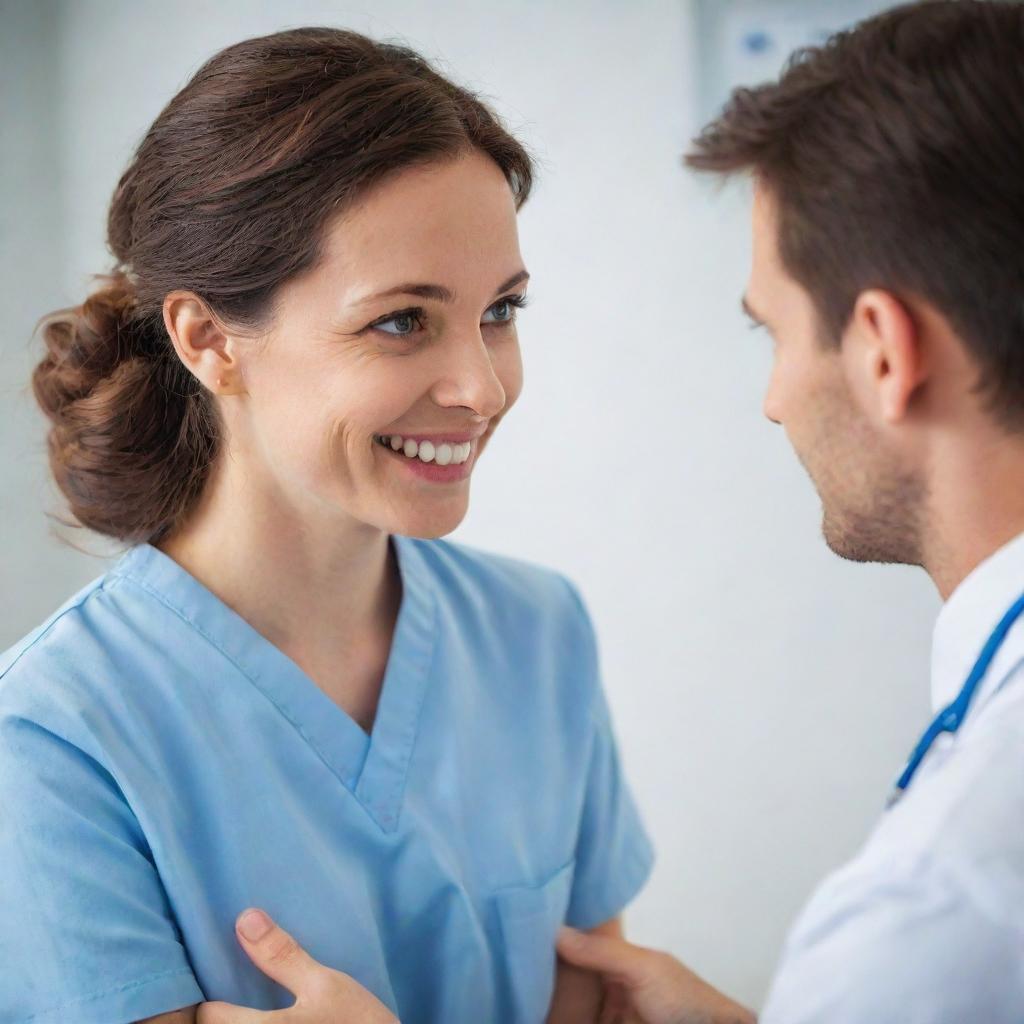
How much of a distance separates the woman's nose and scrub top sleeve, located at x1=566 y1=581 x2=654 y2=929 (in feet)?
1.35

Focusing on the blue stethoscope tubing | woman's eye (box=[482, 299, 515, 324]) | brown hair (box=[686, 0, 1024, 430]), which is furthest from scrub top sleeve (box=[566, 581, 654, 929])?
brown hair (box=[686, 0, 1024, 430])

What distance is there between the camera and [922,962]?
78cm

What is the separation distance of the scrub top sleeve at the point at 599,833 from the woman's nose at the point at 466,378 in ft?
1.35

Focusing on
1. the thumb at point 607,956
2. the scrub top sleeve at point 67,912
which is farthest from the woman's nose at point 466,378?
the thumb at point 607,956

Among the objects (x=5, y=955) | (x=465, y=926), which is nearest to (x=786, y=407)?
(x=465, y=926)

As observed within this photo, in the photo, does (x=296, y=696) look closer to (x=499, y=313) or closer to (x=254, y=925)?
(x=254, y=925)

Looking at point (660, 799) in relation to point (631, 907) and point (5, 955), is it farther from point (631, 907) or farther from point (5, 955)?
point (5, 955)

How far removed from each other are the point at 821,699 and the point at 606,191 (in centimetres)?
101

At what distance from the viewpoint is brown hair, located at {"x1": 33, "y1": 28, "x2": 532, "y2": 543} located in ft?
3.64

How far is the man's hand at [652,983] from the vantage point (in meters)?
1.24

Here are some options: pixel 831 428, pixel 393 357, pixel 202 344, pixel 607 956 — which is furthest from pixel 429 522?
pixel 607 956

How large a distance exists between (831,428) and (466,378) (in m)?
0.35

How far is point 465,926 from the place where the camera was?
1.23 meters

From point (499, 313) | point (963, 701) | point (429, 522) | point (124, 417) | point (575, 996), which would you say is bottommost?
point (575, 996)
